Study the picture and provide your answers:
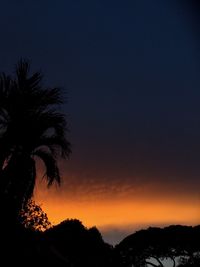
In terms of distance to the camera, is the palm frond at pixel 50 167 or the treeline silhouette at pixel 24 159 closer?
the treeline silhouette at pixel 24 159

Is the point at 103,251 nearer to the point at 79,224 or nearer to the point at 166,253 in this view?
the point at 79,224

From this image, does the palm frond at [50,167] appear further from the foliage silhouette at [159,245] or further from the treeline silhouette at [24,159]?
the foliage silhouette at [159,245]

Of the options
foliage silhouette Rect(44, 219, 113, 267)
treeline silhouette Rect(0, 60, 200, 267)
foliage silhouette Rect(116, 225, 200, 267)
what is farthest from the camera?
foliage silhouette Rect(116, 225, 200, 267)

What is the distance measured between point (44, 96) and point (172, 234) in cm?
4505

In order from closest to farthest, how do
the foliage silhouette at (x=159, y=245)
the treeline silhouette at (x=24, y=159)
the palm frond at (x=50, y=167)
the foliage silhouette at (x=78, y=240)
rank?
the treeline silhouette at (x=24, y=159)
the palm frond at (x=50, y=167)
the foliage silhouette at (x=78, y=240)
the foliage silhouette at (x=159, y=245)

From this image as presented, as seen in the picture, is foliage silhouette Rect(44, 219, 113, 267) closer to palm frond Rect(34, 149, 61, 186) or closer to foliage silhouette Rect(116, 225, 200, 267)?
foliage silhouette Rect(116, 225, 200, 267)

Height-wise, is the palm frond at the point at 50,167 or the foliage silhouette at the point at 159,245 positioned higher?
the foliage silhouette at the point at 159,245

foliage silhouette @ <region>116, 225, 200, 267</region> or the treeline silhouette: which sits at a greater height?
foliage silhouette @ <region>116, 225, 200, 267</region>

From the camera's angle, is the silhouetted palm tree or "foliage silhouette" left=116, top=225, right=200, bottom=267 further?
"foliage silhouette" left=116, top=225, right=200, bottom=267

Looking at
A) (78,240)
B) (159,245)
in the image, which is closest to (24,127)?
(78,240)

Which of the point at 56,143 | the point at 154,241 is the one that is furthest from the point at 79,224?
the point at 56,143

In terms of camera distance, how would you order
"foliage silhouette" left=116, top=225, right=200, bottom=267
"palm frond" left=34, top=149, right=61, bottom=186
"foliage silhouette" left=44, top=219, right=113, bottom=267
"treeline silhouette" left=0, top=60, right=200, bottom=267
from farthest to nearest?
1. "foliage silhouette" left=116, top=225, right=200, bottom=267
2. "foliage silhouette" left=44, top=219, right=113, bottom=267
3. "palm frond" left=34, top=149, right=61, bottom=186
4. "treeline silhouette" left=0, top=60, right=200, bottom=267

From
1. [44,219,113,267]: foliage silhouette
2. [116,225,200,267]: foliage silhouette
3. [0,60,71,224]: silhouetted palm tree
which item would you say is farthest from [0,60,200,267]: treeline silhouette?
[116,225,200,267]: foliage silhouette

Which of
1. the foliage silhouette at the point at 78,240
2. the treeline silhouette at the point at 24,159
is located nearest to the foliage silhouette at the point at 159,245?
the foliage silhouette at the point at 78,240
